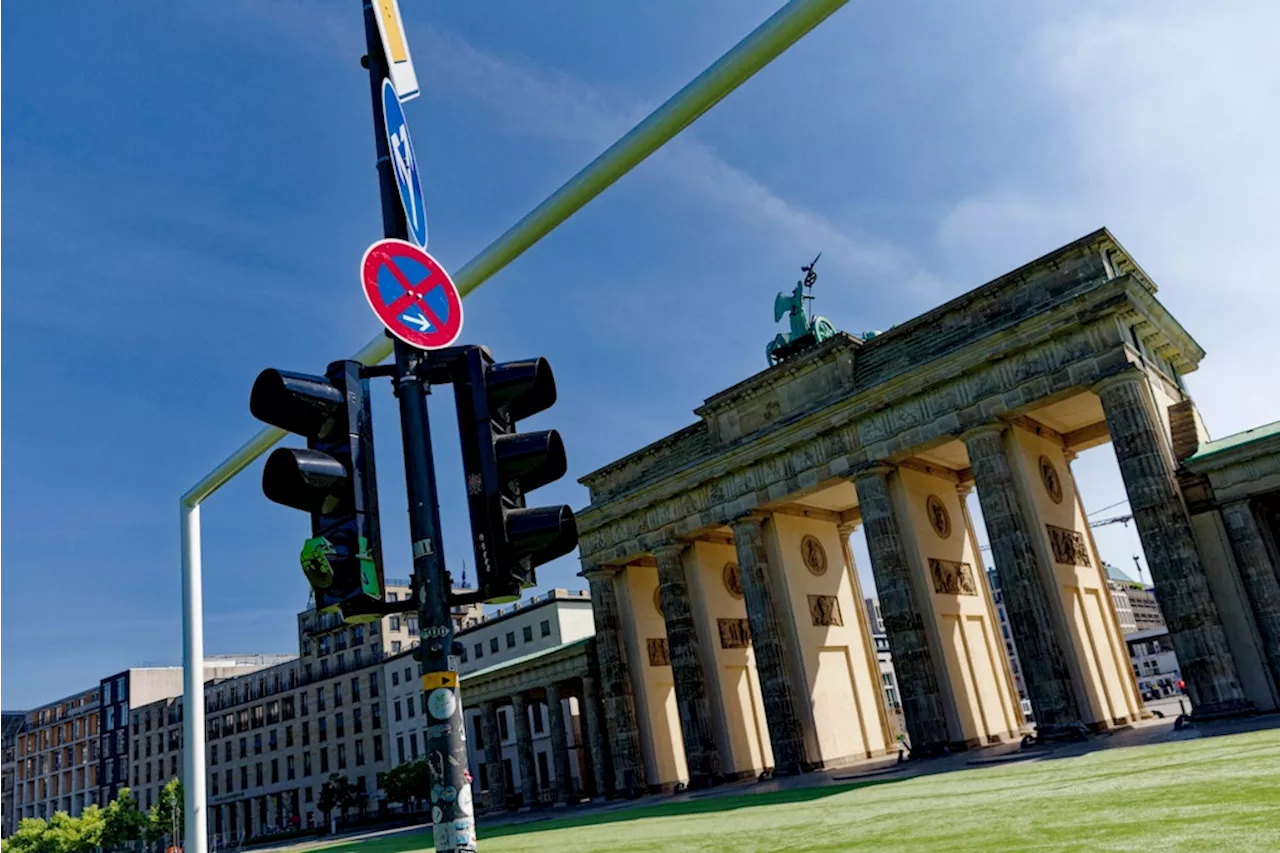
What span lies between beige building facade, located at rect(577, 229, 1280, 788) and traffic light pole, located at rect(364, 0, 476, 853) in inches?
1090

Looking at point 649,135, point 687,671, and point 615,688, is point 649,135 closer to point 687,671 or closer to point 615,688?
point 687,671

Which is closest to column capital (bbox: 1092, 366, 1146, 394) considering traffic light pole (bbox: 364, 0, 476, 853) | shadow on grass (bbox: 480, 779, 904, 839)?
shadow on grass (bbox: 480, 779, 904, 839)

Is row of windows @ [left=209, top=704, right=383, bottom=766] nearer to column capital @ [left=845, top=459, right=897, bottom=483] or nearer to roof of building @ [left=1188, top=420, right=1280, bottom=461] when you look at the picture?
column capital @ [left=845, top=459, right=897, bottom=483]

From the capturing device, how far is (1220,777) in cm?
1194

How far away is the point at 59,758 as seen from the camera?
391 feet

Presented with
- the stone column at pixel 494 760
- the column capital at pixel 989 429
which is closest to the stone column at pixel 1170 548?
the column capital at pixel 989 429

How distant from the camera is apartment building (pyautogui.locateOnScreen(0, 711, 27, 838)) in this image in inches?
4914

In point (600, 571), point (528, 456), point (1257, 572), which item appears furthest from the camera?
point (600, 571)

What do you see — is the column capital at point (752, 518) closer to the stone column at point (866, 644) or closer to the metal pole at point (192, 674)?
the stone column at point (866, 644)

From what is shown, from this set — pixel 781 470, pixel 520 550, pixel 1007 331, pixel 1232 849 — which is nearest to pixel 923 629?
pixel 781 470

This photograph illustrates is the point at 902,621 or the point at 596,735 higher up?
the point at 902,621

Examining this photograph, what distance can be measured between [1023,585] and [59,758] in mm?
132908

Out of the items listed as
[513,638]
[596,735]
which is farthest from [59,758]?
[596,735]

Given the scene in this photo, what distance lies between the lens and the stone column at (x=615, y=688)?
42.3 m
